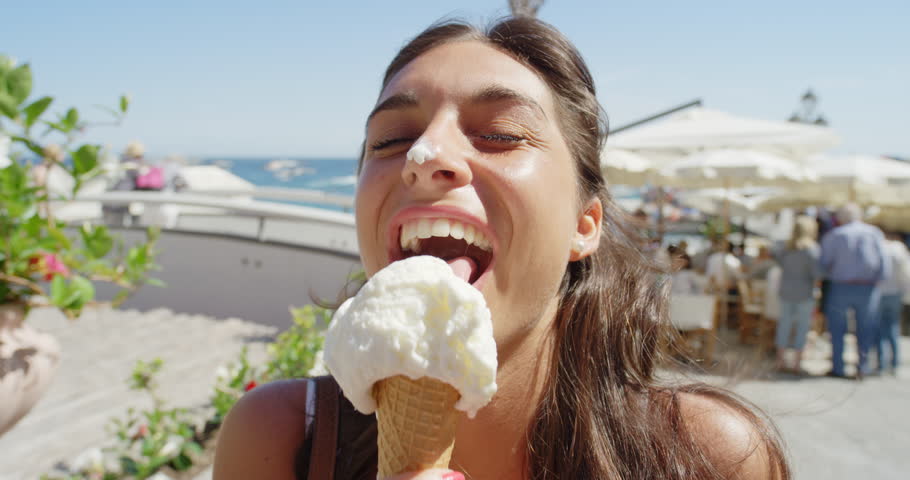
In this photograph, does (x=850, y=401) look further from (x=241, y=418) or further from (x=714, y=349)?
(x=241, y=418)

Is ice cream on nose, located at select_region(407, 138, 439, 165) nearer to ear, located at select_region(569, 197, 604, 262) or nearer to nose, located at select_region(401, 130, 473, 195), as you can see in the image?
nose, located at select_region(401, 130, 473, 195)

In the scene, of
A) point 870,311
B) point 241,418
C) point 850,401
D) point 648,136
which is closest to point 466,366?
point 241,418

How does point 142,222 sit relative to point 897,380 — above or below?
above

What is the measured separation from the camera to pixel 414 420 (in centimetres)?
102

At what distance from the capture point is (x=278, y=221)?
258 inches

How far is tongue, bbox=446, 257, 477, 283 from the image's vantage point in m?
1.23

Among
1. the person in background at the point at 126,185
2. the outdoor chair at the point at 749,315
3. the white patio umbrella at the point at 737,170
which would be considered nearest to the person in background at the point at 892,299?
the outdoor chair at the point at 749,315

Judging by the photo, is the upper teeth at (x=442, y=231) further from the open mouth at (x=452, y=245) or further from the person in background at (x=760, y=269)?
the person in background at (x=760, y=269)

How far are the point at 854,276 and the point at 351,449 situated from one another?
692cm

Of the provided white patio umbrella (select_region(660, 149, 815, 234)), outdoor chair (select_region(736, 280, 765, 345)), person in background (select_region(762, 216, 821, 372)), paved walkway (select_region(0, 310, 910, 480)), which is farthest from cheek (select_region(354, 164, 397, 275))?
outdoor chair (select_region(736, 280, 765, 345))

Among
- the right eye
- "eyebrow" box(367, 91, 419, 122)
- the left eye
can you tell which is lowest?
the right eye

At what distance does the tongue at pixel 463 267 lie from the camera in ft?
4.04

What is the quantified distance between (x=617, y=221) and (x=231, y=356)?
4666mm

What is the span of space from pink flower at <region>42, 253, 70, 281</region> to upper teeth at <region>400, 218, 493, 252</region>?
5.92 ft
